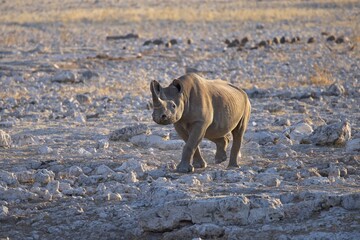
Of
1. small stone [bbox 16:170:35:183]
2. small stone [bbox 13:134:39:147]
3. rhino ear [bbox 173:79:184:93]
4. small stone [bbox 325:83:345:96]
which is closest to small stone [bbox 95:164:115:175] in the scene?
small stone [bbox 16:170:35:183]

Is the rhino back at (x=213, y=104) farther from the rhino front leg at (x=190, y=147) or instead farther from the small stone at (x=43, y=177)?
the small stone at (x=43, y=177)

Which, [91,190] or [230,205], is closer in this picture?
[230,205]

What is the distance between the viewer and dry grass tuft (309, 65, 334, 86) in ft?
66.3

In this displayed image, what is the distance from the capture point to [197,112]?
9922 mm

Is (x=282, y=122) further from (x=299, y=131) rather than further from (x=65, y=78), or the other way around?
(x=65, y=78)

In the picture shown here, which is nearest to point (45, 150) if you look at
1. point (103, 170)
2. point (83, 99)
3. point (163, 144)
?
point (163, 144)

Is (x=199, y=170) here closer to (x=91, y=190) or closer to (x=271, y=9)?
(x=91, y=190)

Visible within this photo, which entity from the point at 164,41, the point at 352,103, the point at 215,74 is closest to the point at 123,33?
the point at 164,41

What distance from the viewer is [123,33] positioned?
36.1 metres

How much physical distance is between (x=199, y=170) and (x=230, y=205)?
269 centimetres

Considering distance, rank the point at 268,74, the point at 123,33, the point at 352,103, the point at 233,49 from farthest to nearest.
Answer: the point at 123,33 → the point at 233,49 → the point at 268,74 → the point at 352,103

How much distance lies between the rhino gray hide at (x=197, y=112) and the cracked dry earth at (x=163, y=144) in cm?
24

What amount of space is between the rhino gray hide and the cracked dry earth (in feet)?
0.78

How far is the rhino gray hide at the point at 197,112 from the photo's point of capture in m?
9.52
